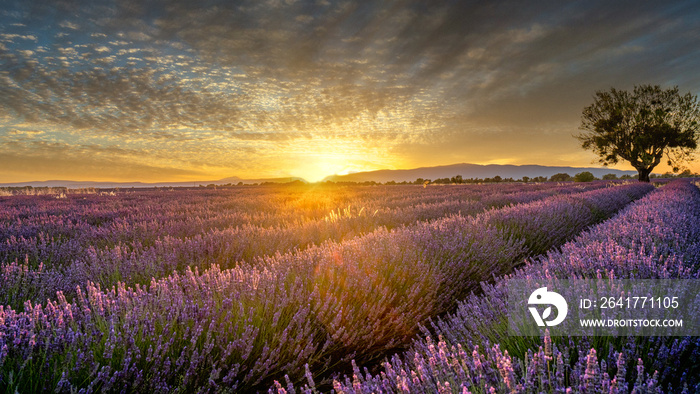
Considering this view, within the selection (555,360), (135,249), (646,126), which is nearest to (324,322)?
(555,360)

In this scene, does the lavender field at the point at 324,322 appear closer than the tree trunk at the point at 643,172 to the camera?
Yes

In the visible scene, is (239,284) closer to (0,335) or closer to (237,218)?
(0,335)

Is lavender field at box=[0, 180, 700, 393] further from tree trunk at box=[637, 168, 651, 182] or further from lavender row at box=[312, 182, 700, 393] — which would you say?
tree trunk at box=[637, 168, 651, 182]

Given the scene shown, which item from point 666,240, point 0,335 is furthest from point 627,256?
point 0,335

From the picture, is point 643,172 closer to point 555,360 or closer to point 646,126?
point 646,126

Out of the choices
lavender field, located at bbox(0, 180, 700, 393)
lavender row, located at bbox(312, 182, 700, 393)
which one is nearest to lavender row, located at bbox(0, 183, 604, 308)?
lavender field, located at bbox(0, 180, 700, 393)

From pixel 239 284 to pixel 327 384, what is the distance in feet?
2.68

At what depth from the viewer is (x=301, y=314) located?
6.19 ft

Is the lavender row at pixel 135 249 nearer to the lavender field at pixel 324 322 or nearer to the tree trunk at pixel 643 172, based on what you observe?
the lavender field at pixel 324 322

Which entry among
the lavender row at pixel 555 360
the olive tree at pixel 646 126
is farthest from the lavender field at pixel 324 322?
the olive tree at pixel 646 126

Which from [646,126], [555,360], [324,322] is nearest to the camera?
[555,360]

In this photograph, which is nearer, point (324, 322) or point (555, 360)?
point (555, 360)

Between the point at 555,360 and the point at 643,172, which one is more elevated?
the point at 643,172

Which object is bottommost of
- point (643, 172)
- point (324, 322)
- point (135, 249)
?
point (324, 322)
